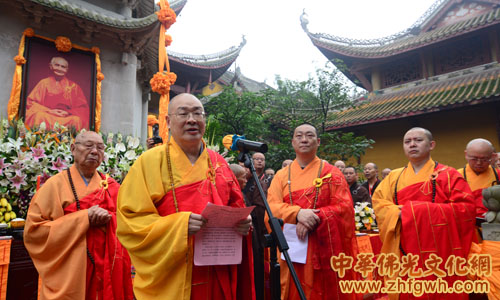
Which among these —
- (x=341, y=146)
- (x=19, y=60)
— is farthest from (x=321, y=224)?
(x=19, y=60)

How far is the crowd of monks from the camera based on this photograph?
184 cm

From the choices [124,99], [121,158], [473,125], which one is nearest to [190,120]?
[121,158]

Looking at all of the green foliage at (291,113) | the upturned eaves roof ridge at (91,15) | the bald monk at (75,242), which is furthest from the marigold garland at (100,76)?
the bald monk at (75,242)

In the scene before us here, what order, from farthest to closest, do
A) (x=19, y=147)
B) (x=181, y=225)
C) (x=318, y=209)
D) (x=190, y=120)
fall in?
Result: (x=19, y=147)
(x=318, y=209)
(x=190, y=120)
(x=181, y=225)

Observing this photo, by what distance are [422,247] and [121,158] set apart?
12.8 feet

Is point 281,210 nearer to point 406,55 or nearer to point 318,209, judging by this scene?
point 318,209

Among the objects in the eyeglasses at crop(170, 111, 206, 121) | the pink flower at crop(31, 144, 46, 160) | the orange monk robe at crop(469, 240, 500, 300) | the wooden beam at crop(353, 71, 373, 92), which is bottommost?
the orange monk robe at crop(469, 240, 500, 300)

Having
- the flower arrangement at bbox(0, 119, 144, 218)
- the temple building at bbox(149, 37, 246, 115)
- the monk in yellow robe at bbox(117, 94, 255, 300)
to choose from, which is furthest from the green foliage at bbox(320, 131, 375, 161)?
the temple building at bbox(149, 37, 246, 115)

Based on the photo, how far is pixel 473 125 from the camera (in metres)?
9.62

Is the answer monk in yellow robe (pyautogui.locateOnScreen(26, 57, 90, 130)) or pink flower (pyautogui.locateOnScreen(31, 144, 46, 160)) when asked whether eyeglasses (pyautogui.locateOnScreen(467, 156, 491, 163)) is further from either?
monk in yellow robe (pyautogui.locateOnScreen(26, 57, 90, 130))

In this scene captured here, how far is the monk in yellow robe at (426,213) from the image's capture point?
297 cm

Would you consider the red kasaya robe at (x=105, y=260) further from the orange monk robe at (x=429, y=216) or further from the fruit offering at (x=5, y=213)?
the orange monk robe at (x=429, y=216)

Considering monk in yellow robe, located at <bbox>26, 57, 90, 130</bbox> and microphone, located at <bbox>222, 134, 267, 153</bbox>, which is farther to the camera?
monk in yellow robe, located at <bbox>26, 57, 90, 130</bbox>

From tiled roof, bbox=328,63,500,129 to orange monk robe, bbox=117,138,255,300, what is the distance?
28.3 feet
